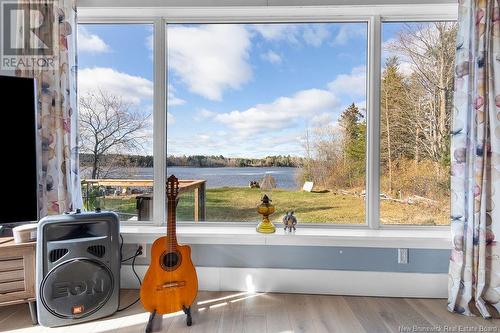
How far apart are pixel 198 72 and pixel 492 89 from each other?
2241 mm

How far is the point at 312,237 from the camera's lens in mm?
2125

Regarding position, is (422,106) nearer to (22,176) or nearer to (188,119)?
(188,119)

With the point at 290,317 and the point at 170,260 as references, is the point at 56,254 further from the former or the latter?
the point at 290,317

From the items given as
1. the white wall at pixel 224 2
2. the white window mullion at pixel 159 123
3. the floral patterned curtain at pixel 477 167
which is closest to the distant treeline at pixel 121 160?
the white window mullion at pixel 159 123

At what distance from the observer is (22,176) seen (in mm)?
1859

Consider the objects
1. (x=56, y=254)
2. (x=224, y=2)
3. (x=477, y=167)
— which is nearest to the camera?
(x=56, y=254)

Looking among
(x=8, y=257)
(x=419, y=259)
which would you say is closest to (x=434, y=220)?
(x=419, y=259)

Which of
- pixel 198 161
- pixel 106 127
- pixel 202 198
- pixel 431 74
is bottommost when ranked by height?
pixel 202 198

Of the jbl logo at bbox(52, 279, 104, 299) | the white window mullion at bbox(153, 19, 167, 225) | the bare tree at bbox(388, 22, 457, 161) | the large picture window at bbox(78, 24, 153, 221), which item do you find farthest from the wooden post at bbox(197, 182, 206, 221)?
the bare tree at bbox(388, 22, 457, 161)

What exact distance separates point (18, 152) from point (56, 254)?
758mm
